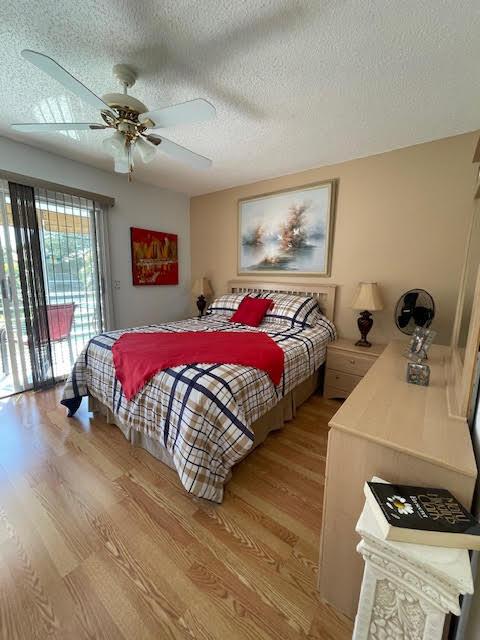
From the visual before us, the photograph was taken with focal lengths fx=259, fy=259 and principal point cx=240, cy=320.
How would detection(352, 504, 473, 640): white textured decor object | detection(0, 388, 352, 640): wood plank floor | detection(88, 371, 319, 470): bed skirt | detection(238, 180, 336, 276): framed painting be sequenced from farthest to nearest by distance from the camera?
detection(238, 180, 336, 276): framed painting < detection(88, 371, 319, 470): bed skirt < detection(0, 388, 352, 640): wood plank floor < detection(352, 504, 473, 640): white textured decor object

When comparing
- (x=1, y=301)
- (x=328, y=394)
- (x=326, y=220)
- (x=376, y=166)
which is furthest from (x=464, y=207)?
(x=1, y=301)

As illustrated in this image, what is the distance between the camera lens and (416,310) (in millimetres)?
2195

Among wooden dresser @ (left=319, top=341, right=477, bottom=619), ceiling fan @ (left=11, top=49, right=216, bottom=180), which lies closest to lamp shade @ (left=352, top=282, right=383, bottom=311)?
wooden dresser @ (left=319, top=341, right=477, bottom=619)

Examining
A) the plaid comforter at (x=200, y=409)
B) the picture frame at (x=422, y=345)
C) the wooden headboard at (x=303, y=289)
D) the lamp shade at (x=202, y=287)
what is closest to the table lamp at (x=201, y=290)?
the lamp shade at (x=202, y=287)

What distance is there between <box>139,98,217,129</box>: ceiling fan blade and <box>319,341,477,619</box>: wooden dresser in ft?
5.24

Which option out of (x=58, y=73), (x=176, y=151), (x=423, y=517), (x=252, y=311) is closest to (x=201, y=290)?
(x=252, y=311)

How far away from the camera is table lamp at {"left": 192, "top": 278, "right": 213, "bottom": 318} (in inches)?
152

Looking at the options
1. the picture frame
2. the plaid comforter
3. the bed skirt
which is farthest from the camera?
the bed skirt

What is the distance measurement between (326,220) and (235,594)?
9.93 ft

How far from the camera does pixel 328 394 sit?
2621 millimetres

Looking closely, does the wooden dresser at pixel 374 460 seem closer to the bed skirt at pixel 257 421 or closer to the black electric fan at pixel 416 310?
the bed skirt at pixel 257 421

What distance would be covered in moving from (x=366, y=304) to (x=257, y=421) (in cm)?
150

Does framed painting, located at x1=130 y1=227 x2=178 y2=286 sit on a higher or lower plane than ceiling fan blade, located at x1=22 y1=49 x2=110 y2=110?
lower

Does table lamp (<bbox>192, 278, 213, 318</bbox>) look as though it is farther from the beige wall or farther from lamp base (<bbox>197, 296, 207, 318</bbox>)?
the beige wall
